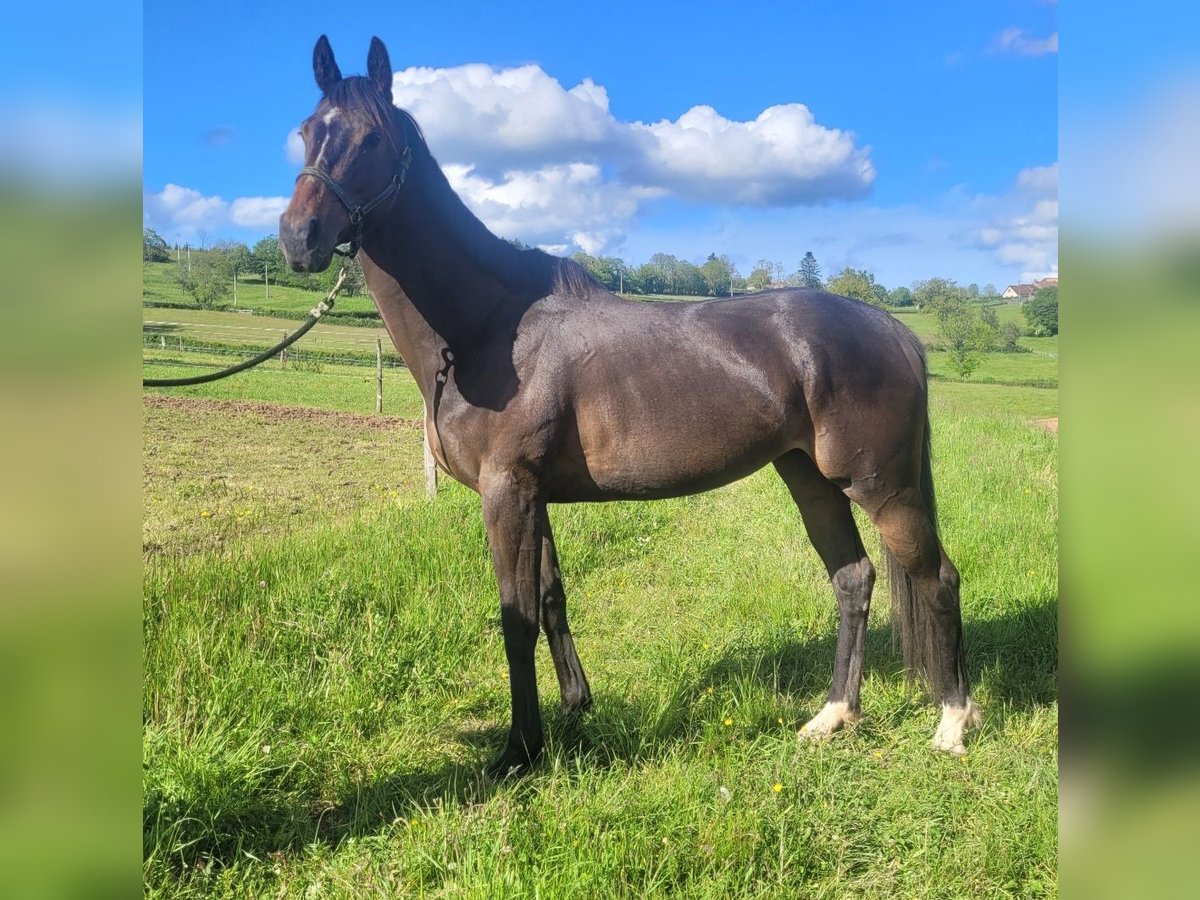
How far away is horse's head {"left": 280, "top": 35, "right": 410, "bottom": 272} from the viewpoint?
2549mm

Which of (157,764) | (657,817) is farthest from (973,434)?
(157,764)

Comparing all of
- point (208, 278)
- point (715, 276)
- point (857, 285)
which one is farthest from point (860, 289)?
point (208, 278)

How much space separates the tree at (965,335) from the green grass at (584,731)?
113ft

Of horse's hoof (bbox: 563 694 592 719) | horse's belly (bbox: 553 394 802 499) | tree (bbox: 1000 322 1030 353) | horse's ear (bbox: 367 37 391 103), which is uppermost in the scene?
tree (bbox: 1000 322 1030 353)

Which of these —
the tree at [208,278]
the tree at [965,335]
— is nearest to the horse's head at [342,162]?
the tree at [965,335]

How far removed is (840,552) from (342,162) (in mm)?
3029

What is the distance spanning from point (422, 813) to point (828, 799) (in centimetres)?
163

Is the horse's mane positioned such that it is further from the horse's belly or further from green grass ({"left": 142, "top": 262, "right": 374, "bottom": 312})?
green grass ({"left": 142, "top": 262, "right": 374, "bottom": 312})

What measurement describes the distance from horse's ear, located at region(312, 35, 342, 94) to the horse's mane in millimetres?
51

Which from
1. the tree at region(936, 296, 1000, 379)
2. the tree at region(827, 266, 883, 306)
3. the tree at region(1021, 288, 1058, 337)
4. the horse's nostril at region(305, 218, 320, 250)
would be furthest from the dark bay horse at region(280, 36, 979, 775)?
the tree at region(936, 296, 1000, 379)

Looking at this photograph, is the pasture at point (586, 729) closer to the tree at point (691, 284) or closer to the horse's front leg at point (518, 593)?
Answer: the horse's front leg at point (518, 593)

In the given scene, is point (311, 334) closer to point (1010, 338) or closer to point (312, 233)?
point (1010, 338)

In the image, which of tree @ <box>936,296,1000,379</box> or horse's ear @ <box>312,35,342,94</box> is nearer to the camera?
horse's ear @ <box>312,35,342,94</box>
